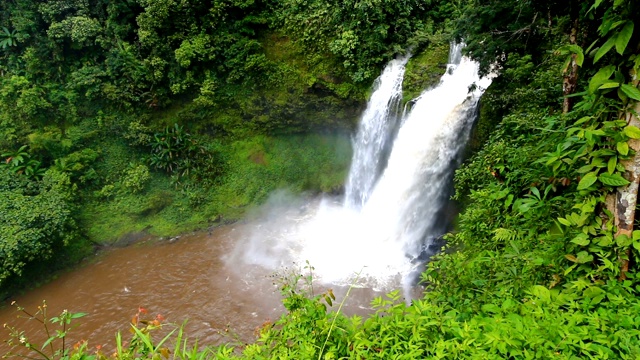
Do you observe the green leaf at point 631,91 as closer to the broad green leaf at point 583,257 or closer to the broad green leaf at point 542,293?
the broad green leaf at point 583,257

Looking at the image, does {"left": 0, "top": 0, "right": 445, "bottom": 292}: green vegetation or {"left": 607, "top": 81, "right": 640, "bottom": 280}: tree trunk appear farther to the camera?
{"left": 0, "top": 0, "right": 445, "bottom": 292}: green vegetation

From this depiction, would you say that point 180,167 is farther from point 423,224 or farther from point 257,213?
point 423,224

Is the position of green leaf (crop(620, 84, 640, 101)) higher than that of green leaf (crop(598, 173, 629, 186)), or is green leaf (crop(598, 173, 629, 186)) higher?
green leaf (crop(620, 84, 640, 101))

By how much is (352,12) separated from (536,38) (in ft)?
14.9

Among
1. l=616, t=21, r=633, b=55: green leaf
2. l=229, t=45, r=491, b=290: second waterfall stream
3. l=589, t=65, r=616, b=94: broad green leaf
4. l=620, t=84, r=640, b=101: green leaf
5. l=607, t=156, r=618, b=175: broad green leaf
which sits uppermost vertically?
l=616, t=21, r=633, b=55: green leaf

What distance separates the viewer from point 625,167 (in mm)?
2482

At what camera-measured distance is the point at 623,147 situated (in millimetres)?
2391

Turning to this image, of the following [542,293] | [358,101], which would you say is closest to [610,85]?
[542,293]


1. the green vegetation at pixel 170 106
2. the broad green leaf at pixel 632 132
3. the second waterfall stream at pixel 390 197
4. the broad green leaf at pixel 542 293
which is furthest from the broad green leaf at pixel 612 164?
the green vegetation at pixel 170 106

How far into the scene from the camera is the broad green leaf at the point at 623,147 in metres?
2.38

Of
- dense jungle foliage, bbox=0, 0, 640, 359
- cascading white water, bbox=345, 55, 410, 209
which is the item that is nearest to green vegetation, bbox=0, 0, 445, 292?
dense jungle foliage, bbox=0, 0, 640, 359

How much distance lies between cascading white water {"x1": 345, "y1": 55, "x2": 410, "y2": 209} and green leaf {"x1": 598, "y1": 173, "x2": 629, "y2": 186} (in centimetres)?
651

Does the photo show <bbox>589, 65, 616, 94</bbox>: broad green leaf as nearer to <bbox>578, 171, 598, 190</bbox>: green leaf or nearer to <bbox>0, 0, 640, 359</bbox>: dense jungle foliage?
<bbox>0, 0, 640, 359</bbox>: dense jungle foliage

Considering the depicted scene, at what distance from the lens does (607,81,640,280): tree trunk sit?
2426mm
